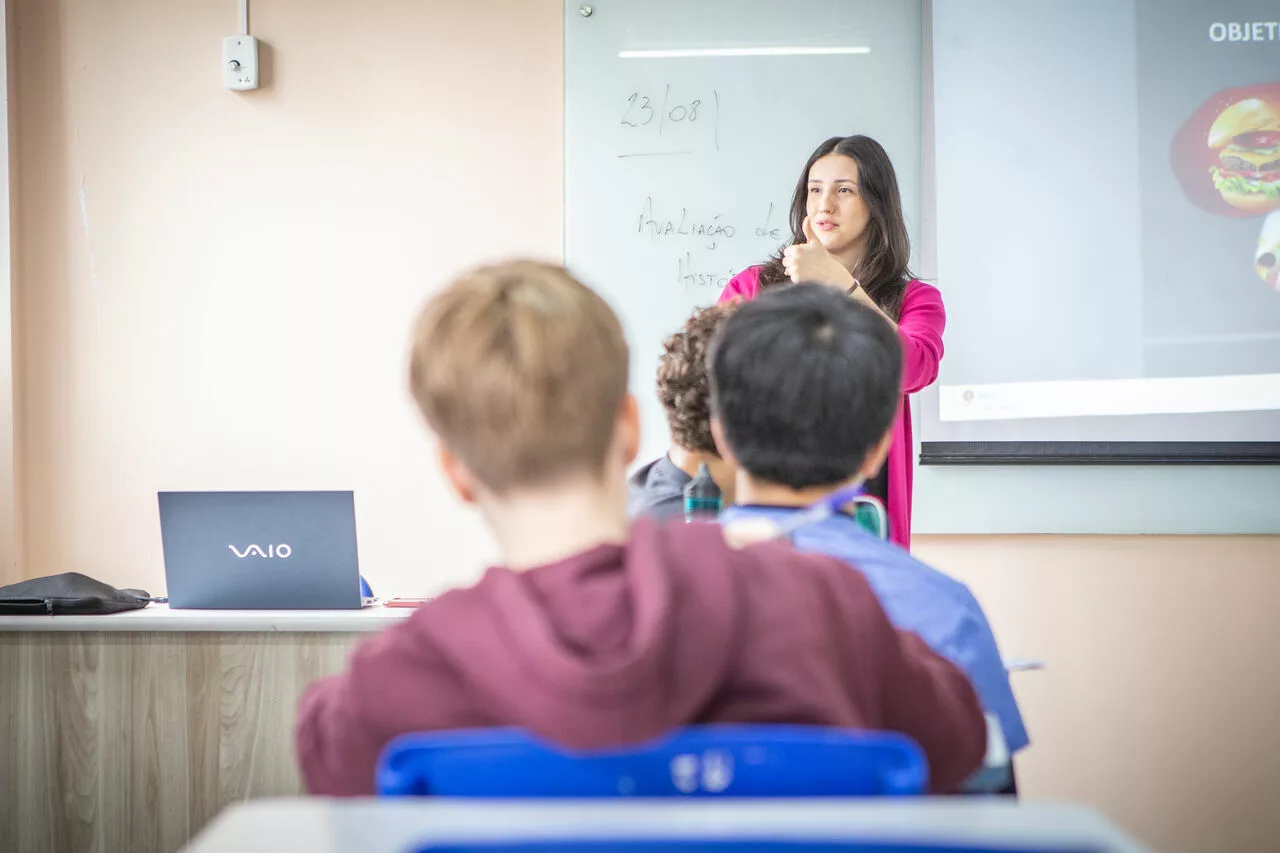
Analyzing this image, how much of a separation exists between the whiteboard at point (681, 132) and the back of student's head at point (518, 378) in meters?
1.96

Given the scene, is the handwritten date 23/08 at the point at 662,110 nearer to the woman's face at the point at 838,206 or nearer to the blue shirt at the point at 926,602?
the woman's face at the point at 838,206

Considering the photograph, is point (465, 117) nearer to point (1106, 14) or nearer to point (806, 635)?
point (1106, 14)

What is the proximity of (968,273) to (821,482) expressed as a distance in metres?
1.81

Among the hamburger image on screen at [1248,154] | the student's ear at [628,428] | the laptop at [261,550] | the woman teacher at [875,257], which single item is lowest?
the laptop at [261,550]

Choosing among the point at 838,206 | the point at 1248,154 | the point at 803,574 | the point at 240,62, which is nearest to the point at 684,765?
the point at 803,574

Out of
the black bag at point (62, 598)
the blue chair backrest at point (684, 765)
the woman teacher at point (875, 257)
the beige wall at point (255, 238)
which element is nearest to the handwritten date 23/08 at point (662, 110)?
the beige wall at point (255, 238)

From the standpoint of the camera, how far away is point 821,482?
1021 mm

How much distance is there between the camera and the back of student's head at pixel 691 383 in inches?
60.1

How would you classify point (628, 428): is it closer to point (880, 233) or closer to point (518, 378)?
point (518, 378)

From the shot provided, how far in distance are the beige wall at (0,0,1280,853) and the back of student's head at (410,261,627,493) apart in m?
2.09

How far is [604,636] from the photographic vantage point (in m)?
0.62

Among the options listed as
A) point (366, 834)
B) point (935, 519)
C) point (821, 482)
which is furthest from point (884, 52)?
point (366, 834)

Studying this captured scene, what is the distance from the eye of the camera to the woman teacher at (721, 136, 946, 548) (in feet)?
6.47

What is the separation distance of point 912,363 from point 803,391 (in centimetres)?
90
